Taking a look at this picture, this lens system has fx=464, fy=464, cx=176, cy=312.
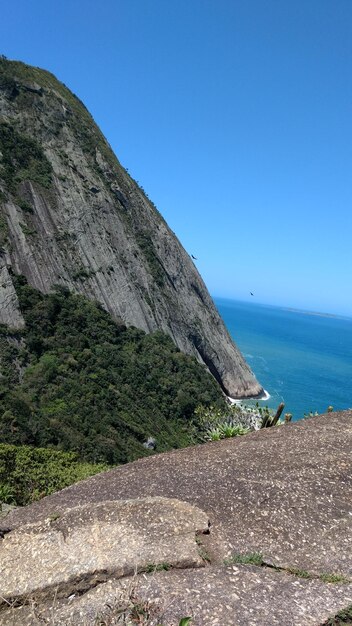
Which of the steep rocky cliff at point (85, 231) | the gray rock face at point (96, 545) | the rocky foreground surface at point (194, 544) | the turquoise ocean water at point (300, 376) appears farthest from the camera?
the turquoise ocean water at point (300, 376)

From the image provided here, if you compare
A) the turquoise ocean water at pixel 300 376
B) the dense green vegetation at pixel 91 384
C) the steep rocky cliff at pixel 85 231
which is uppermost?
the steep rocky cliff at pixel 85 231

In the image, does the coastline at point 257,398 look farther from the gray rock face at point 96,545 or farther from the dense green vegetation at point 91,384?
the gray rock face at point 96,545

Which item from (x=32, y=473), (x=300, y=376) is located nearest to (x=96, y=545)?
(x=32, y=473)

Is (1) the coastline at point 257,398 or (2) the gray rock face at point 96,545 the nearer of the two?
(2) the gray rock face at point 96,545

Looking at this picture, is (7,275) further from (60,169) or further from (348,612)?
(348,612)

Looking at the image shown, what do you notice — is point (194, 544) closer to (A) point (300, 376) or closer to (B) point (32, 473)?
(B) point (32, 473)

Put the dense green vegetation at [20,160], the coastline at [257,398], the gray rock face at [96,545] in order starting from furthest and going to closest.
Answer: the coastline at [257,398], the dense green vegetation at [20,160], the gray rock face at [96,545]

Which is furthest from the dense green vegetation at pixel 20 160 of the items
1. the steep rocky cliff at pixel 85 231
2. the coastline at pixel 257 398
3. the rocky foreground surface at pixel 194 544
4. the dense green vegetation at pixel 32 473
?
the rocky foreground surface at pixel 194 544

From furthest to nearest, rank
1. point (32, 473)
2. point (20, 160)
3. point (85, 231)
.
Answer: point (85, 231) → point (20, 160) → point (32, 473)
